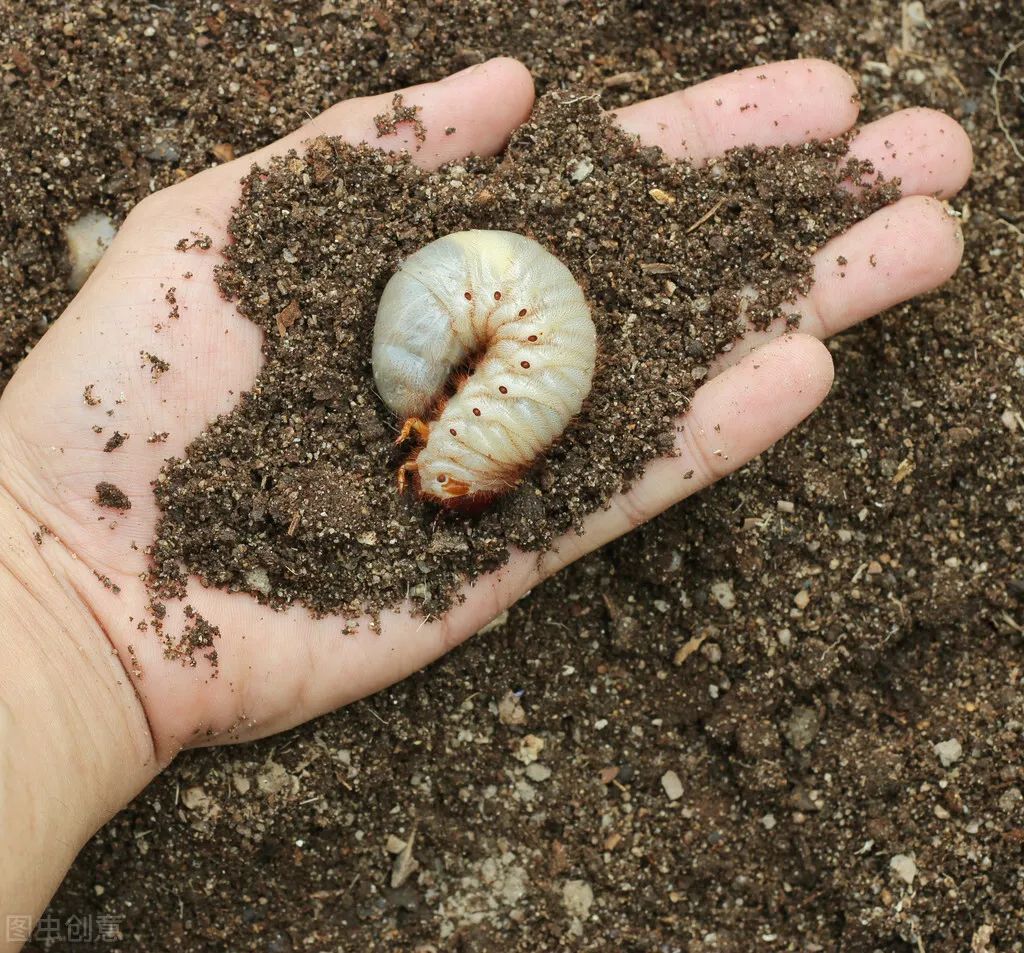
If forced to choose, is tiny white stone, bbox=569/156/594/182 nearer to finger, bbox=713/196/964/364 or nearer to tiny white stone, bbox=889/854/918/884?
finger, bbox=713/196/964/364

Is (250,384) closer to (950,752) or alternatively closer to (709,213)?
(709,213)

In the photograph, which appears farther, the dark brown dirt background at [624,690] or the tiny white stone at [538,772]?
the tiny white stone at [538,772]

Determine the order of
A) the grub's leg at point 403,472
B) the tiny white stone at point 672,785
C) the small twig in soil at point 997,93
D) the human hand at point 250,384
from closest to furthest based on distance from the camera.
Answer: the human hand at point 250,384 < the grub's leg at point 403,472 < the tiny white stone at point 672,785 < the small twig in soil at point 997,93

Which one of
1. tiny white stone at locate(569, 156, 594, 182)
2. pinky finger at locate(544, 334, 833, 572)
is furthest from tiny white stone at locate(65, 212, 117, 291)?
pinky finger at locate(544, 334, 833, 572)

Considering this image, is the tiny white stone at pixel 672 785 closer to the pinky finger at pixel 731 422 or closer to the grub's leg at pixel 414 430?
the pinky finger at pixel 731 422

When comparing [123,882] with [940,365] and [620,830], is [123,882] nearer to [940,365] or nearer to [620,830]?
[620,830]

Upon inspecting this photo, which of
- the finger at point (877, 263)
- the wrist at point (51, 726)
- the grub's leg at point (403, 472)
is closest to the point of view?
the wrist at point (51, 726)

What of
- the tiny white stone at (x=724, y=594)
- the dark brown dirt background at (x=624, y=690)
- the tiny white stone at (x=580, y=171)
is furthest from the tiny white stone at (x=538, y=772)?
the tiny white stone at (x=580, y=171)
